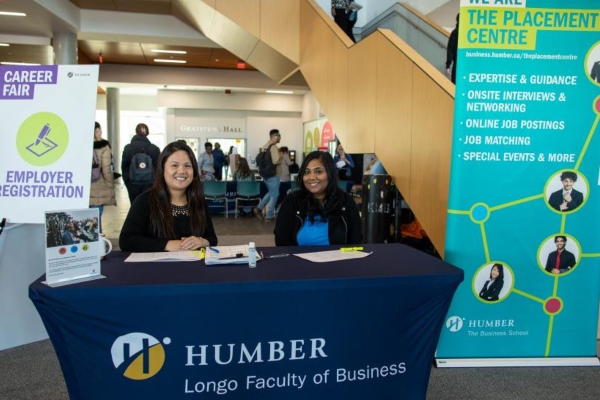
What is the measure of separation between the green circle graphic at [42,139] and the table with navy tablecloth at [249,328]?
101 cm

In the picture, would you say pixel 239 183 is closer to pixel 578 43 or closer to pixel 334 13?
pixel 334 13

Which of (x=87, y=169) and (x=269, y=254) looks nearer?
(x=269, y=254)

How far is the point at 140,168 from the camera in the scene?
6922 millimetres

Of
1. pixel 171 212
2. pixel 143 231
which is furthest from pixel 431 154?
pixel 143 231

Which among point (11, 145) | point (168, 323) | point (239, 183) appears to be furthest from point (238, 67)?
point (168, 323)

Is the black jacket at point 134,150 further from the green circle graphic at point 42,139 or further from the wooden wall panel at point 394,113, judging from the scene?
the green circle graphic at point 42,139

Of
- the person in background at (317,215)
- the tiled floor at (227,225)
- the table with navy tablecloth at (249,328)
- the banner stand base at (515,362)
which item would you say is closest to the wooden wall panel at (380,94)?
the banner stand base at (515,362)

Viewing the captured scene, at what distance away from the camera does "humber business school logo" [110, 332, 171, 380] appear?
1831 mm

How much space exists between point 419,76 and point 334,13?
419 cm

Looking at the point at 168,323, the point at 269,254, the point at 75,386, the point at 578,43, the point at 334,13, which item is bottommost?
the point at 75,386

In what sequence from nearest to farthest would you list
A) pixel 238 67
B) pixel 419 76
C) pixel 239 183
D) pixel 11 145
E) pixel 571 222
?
1. pixel 11 145
2. pixel 571 222
3. pixel 419 76
4. pixel 239 183
5. pixel 238 67

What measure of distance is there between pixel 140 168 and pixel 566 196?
5.62 meters

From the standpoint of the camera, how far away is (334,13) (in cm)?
802

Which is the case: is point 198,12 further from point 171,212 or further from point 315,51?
point 171,212
